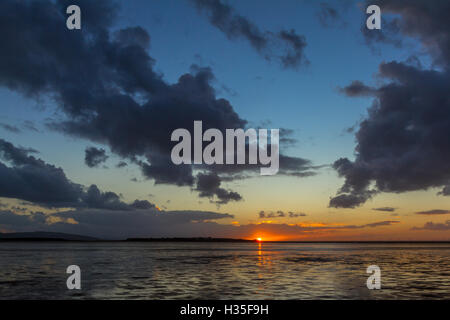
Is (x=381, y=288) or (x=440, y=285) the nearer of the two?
(x=381, y=288)

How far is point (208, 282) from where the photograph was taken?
4738 cm
